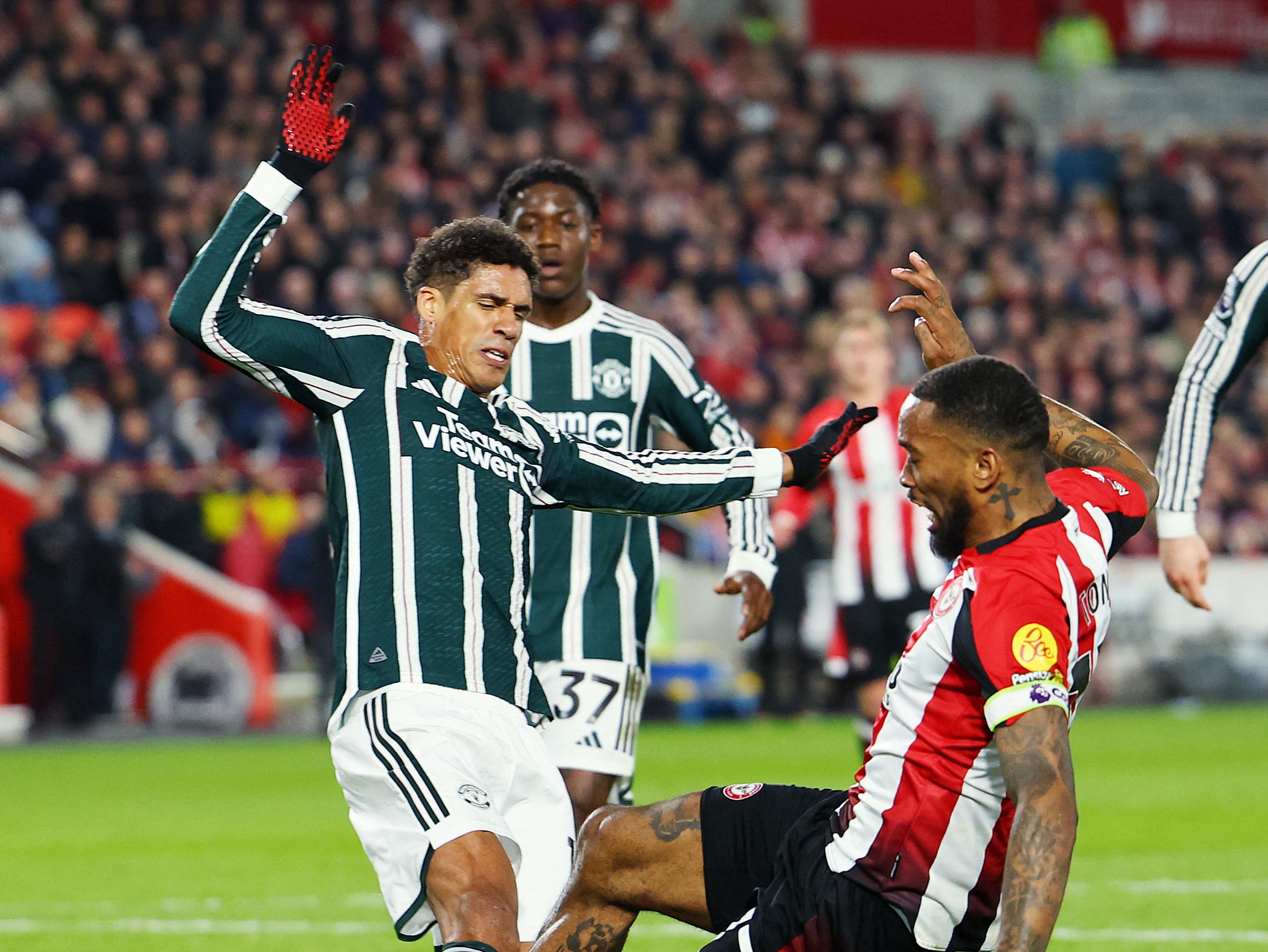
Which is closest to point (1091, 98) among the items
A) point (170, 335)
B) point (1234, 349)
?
point (170, 335)

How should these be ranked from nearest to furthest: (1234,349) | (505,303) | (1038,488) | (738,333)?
(1038,488)
(505,303)
(1234,349)
(738,333)

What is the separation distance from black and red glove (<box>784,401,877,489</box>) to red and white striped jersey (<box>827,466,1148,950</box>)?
34.4 inches

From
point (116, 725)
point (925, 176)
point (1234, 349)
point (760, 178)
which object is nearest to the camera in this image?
point (1234, 349)

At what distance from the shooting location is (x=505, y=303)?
4566 millimetres

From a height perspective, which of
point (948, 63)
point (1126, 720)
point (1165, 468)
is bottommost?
point (1126, 720)

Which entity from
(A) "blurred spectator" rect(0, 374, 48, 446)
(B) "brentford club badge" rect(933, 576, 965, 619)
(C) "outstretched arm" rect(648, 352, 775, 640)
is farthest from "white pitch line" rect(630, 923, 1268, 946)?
(A) "blurred spectator" rect(0, 374, 48, 446)

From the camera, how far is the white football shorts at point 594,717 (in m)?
5.88

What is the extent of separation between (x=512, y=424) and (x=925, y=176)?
21.3 m

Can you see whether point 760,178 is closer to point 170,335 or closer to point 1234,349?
point 170,335

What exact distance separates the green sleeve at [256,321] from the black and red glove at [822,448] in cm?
113

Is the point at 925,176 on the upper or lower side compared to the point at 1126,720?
upper

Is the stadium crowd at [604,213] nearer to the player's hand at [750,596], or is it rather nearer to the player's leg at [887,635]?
the player's leg at [887,635]

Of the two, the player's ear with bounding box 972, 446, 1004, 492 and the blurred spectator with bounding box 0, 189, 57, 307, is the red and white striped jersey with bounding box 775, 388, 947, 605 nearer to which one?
the player's ear with bounding box 972, 446, 1004, 492

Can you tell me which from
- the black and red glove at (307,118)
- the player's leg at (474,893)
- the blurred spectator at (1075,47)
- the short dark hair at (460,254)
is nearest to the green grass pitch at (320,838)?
the player's leg at (474,893)
